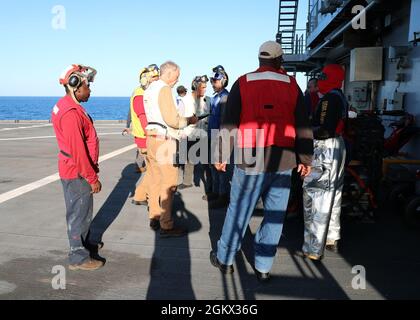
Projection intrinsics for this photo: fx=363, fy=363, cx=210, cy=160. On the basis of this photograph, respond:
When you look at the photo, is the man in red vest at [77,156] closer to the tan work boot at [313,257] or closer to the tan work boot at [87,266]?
the tan work boot at [87,266]

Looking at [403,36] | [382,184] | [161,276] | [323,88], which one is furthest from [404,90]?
[161,276]

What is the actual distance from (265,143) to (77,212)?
6.20 feet

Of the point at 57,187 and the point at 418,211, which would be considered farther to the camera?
the point at 57,187

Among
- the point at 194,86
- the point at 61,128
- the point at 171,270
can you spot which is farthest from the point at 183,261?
the point at 194,86

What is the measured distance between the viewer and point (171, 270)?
350 centimetres

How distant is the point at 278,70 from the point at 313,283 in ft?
6.40

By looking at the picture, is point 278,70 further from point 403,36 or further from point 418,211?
point 403,36

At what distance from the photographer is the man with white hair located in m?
4.12

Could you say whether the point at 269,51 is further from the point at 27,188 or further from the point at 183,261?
the point at 27,188

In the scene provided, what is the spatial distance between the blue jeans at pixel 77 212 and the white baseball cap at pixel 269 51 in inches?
80.2

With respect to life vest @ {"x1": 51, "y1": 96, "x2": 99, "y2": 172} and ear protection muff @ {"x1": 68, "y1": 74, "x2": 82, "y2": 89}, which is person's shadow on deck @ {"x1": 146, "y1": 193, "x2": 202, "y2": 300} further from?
ear protection muff @ {"x1": 68, "y1": 74, "x2": 82, "y2": 89}

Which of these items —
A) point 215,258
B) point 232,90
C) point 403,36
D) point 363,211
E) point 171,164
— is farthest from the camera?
point 403,36

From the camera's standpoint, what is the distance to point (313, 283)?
10.8 feet

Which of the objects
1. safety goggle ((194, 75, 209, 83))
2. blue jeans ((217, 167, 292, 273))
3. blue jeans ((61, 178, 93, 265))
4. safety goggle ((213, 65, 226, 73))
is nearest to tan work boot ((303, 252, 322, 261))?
blue jeans ((217, 167, 292, 273))
